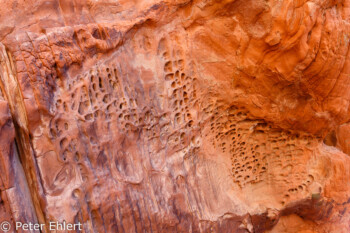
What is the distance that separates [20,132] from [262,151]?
1.74 meters

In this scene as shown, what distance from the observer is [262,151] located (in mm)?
2484

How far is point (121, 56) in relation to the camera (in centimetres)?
186

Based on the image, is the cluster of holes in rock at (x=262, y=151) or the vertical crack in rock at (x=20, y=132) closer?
the vertical crack in rock at (x=20, y=132)

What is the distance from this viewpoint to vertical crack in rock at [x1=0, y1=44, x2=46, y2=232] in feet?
5.35

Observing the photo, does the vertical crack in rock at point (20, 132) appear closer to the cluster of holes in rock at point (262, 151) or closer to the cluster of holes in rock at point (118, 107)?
the cluster of holes in rock at point (118, 107)

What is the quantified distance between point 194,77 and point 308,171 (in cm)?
123

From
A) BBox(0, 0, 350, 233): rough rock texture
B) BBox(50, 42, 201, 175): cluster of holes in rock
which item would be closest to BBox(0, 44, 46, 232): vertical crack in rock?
BBox(0, 0, 350, 233): rough rock texture

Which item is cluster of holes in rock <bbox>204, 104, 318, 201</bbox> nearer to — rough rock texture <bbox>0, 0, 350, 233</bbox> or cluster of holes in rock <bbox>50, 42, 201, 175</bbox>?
rough rock texture <bbox>0, 0, 350, 233</bbox>

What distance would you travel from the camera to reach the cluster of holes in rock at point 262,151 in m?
2.37

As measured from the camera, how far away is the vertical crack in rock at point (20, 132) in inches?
64.2

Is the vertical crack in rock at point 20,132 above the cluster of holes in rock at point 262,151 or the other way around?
above

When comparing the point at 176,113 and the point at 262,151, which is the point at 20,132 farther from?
the point at 262,151

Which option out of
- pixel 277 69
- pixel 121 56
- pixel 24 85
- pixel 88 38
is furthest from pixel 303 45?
pixel 24 85

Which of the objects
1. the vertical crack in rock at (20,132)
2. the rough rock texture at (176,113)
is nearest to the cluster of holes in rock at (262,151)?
the rough rock texture at (176,113)
